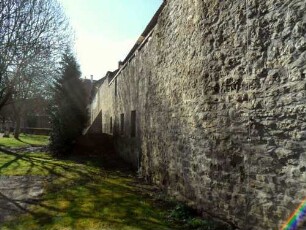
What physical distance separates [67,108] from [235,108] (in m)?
15.2

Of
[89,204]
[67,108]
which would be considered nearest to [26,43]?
[67,108]

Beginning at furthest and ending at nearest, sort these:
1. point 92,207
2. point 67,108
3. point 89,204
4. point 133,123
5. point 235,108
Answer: point 67,108, point 133,123, point 89,204, point 92,207, point 235,108

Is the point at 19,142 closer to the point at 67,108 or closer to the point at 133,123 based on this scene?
the point at 67,108

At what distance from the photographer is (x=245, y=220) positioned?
16.9ft

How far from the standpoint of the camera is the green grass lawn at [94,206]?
6332 millimetres

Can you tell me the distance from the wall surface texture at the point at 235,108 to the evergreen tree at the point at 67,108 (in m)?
10.4

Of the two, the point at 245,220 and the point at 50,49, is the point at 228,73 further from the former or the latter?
the point at 50,49

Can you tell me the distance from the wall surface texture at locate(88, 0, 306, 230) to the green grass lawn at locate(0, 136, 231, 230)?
0.76m

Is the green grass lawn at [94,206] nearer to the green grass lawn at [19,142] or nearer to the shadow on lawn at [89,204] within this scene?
the shadow on lawn at [89,204]

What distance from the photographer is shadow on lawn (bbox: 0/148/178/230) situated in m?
6.43

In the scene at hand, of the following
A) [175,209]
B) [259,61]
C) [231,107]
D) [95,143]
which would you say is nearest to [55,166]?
[95,143]

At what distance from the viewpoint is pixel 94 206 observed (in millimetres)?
7723

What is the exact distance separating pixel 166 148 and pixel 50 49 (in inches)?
505

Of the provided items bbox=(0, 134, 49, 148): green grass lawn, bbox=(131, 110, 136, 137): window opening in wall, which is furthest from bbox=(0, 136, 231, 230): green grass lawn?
bbox=(0, 134, 49, 148): green grass lawn
